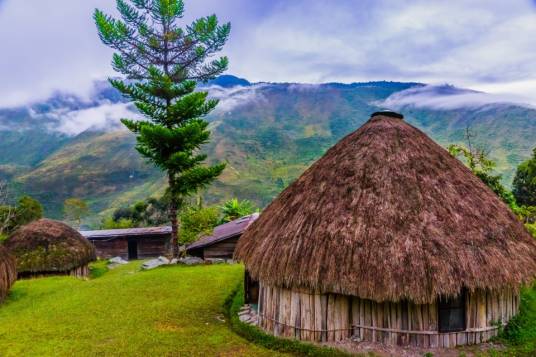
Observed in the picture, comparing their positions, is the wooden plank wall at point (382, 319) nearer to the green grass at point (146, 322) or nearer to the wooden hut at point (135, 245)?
the green grass at point (146, 322)

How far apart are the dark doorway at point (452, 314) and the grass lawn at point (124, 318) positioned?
3840mm

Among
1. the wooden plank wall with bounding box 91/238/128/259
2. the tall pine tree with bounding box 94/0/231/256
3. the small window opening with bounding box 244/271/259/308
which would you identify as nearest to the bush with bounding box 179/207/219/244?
the tall pine tree with bounding box 94/0/231/256

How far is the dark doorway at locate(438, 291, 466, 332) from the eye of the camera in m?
8.98

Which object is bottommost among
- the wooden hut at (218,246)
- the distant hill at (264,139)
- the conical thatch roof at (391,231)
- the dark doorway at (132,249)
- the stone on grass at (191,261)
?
the dark doorway at (132,249)

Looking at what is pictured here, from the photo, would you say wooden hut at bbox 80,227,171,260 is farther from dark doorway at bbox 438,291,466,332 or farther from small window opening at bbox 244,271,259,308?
dark doorway at bbox 438,291,466,332

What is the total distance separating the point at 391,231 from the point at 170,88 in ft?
60.1

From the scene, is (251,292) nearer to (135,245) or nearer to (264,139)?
(135,245)

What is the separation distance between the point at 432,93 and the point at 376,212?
A: 198492 millimetres

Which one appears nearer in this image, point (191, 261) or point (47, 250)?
point (47, 250)

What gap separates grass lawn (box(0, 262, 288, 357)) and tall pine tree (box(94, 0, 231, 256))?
734cm

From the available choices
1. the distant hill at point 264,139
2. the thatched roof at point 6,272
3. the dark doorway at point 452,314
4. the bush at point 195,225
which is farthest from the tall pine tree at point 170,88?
the distant hill at point 264,139

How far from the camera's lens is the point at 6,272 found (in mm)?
14625

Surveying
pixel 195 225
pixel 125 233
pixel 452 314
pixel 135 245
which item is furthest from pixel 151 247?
pixel 452 314

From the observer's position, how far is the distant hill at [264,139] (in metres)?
95.4
